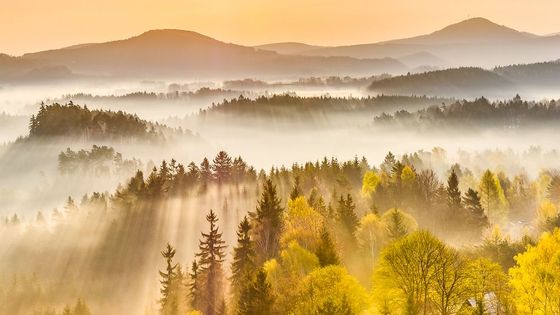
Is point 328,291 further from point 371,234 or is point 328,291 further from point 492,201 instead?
point 492,201

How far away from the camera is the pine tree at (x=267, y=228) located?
71938mm

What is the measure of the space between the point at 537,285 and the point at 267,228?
1338 inches

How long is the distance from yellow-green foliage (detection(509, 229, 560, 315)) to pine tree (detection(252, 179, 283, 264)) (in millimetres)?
30084

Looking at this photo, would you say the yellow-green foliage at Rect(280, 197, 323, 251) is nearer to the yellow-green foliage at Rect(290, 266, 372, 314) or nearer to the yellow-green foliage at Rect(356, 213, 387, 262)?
the yellow-green foliage at Rect(356, 213, 387, 262)

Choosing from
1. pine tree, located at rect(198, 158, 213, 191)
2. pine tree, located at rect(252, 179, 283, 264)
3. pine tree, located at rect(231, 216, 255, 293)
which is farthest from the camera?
pine tree, located at rect(198, 158, 213, 191)

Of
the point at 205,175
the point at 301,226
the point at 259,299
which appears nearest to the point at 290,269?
the point at 259,299

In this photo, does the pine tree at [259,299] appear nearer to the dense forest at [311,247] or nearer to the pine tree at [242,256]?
the dense forest at [311,247]

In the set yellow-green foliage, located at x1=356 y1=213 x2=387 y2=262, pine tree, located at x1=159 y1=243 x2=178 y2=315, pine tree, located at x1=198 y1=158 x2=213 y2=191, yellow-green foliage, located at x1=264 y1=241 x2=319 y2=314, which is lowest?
pine tree, located at x1=159 y1=243 x2=178 y2=315

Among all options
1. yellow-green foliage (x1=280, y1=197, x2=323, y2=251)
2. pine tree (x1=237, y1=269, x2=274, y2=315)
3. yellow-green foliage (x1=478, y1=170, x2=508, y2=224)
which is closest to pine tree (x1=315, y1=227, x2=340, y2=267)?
yellow-green foliage (x1=280, y1=197, x2=323, y2=251)

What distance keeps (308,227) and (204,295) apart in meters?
15.5

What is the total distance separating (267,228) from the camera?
73.2 m

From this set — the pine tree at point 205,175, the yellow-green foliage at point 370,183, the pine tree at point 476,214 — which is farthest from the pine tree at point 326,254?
the pine tree at point 205,175

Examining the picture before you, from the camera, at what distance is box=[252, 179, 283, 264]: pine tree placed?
7194 cm

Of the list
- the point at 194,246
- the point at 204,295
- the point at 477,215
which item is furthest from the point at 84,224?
the point at 477,215
